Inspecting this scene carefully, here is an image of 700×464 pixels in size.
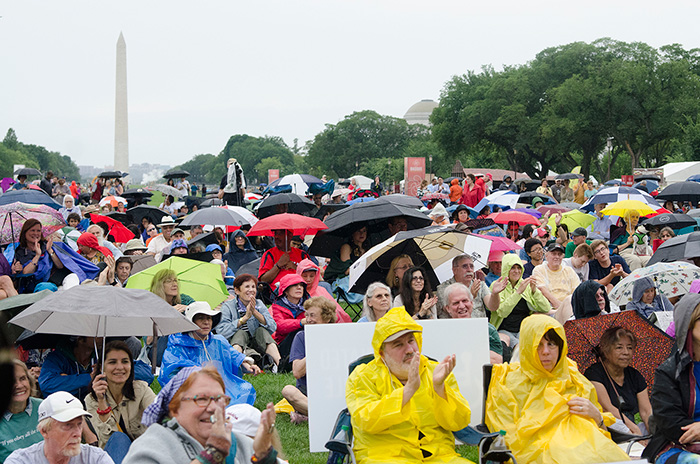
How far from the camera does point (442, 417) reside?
4.86 meters

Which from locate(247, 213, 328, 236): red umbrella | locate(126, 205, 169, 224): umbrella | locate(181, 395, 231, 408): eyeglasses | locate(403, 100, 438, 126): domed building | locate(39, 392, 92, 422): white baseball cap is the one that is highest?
locate(403, 100, 438, 126): domed building

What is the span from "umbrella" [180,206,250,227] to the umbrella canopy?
737 cm

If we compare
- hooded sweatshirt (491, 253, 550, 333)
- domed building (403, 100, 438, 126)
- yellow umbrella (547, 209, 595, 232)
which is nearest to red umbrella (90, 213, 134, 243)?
yellow umbrella (547, 209, 595, 232)

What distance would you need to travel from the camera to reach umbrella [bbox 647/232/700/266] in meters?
9.12

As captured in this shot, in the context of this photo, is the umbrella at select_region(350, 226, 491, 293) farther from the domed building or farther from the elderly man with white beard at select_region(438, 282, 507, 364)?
the domed building

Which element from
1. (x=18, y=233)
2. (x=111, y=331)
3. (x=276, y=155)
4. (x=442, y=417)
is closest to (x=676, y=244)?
(x=442, y=417)

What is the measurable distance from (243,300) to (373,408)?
4230 millimetres

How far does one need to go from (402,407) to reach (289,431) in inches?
90.2

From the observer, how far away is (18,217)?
32.0 ft

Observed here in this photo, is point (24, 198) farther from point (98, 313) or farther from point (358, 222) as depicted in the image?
point (98, 313)

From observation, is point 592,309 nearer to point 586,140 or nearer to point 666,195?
point 666,195

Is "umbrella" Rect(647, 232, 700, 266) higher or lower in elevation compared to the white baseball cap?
higher

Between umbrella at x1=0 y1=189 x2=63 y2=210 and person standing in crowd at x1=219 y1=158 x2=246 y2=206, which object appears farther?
person standing in crowd at x1=219 y1=158 x2=246 y2=206

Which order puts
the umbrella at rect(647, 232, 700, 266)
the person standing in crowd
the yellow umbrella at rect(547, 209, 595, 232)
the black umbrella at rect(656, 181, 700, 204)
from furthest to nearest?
the person standing in crowd, the black umbrella at rect(656, 181, 700, 204), the yellow umbrella at rect(547, 209, 595, 232), the umbrella at rect(647, 232, 700, 266)
